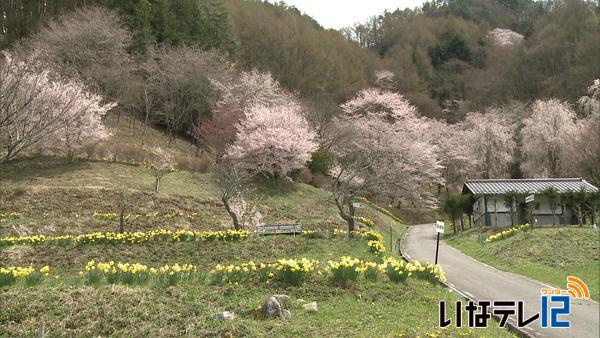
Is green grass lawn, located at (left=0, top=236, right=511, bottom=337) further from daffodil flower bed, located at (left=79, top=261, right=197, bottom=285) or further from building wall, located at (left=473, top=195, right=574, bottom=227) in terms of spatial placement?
building wall, located at (left=473, top=195, right=574, bottom=227)

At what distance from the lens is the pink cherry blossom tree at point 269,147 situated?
30781mm

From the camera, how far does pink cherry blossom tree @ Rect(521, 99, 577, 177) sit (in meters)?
37.3

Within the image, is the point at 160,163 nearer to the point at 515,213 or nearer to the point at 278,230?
the point at 278,230

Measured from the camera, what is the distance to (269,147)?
31.4 m

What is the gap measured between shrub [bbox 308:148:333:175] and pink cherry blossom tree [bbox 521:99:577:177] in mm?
16724

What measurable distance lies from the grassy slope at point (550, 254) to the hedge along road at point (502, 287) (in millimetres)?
564

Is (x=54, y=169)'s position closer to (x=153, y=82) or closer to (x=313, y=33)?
(x=153, y=82)

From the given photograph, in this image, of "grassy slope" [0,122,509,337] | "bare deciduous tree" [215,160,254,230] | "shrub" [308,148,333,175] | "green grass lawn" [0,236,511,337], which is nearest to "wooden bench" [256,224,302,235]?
"bare deciduous tree" [215,160,254,230]

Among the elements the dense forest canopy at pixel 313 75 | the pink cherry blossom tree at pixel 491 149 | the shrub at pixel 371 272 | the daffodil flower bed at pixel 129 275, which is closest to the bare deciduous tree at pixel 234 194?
the daffodil flower bed at pixel 129 275

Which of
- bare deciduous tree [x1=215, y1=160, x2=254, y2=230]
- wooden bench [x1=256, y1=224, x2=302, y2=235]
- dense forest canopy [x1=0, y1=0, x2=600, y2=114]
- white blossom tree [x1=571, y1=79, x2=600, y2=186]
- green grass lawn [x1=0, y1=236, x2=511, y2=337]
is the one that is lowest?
wooden bench [x1=256, y1=224, x2=302, y2=235]

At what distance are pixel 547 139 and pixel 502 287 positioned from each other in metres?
29.2

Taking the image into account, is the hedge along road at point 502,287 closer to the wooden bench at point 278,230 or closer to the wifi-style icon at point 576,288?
the wifi-style icon at point 576,288

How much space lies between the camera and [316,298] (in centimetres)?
764

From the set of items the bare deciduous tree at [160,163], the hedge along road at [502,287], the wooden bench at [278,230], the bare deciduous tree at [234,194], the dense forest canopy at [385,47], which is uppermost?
the dense forest canopy at [385,47]
